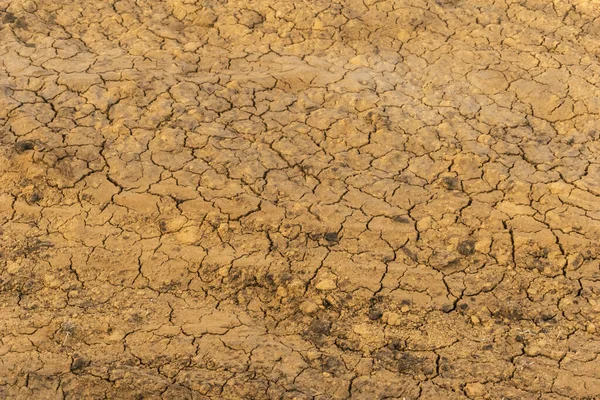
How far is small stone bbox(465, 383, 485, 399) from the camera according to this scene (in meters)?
3.12

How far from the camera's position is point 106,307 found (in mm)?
3541

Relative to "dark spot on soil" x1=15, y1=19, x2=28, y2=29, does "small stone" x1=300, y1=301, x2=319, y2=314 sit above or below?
above

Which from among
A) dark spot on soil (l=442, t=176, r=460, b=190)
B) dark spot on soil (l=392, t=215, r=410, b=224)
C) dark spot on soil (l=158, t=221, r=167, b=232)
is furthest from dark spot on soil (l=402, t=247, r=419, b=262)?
dark spot on soil (l=158, t=221, r=167, b=232)

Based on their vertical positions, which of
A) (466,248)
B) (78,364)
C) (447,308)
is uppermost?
(466,248)

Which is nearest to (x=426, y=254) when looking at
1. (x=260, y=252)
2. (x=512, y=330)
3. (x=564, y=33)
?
(x=512, y=330)

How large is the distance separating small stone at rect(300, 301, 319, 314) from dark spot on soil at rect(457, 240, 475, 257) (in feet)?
2.90

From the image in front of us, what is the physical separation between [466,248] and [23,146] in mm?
2753

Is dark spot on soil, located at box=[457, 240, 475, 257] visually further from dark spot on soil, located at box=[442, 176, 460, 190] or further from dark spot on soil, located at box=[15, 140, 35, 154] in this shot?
dark spot on soil, located at box=[15, 140, 35, 154]

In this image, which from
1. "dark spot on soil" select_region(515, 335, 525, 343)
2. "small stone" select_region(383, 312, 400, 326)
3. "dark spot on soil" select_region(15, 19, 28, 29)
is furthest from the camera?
"dark spot on soil" select_region(15, 19, 28, 29)

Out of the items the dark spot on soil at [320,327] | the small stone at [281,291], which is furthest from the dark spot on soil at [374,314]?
the small stone at [281,291]

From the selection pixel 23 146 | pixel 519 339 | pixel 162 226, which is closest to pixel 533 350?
pixel 519 339

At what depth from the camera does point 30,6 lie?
5.62 m

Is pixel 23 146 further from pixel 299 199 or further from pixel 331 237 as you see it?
pixel 331 237

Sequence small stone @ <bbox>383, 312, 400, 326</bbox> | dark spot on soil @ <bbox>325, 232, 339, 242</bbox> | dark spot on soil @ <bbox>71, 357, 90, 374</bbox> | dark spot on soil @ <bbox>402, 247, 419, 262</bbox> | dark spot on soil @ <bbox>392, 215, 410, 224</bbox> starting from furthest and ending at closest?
dark spot on soil @ <bbox>392, 215, 410, 224</bbox>
dark spot on soil @ <bbox>325, 232, 339, 242</bbox>
dark spot on soil @ <bbox>402, 247, 419, 262</bbox>
small stone @ <bbox>383, 312, 400, 326</bbox>
dark spot on soil @ <bbox>71, 357, 90, 374</bbox>
